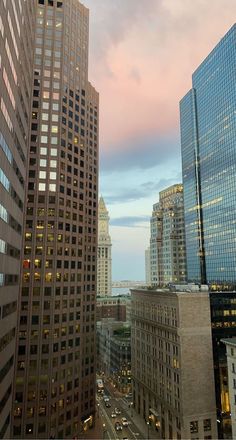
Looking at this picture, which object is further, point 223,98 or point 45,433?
point 223,98

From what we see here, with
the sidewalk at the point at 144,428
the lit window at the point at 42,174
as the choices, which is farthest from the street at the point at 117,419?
the lit window at the point at 42,174

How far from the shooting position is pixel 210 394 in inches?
3332

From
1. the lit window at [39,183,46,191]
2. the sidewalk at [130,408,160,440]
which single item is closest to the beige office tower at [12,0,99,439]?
the lit window at [39,183,46,191]

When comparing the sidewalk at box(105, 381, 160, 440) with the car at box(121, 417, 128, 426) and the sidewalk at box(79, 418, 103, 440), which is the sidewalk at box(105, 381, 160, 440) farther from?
the sidewalk at box(79, 418, 103, 440)

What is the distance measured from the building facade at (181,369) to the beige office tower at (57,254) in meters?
21.6

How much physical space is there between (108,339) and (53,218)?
102m

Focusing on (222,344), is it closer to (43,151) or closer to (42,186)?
(42,186)

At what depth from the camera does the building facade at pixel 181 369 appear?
3270 inches

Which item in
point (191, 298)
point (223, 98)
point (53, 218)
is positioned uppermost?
point (223, 98)

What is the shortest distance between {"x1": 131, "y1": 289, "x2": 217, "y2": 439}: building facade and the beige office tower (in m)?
21.6

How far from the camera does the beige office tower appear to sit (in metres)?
85.1

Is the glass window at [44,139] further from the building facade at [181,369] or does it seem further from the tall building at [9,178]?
the building facade at [181,369]

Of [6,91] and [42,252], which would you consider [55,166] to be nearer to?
[42,252]

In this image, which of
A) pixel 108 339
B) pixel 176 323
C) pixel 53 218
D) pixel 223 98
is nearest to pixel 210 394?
pixel 176 323
